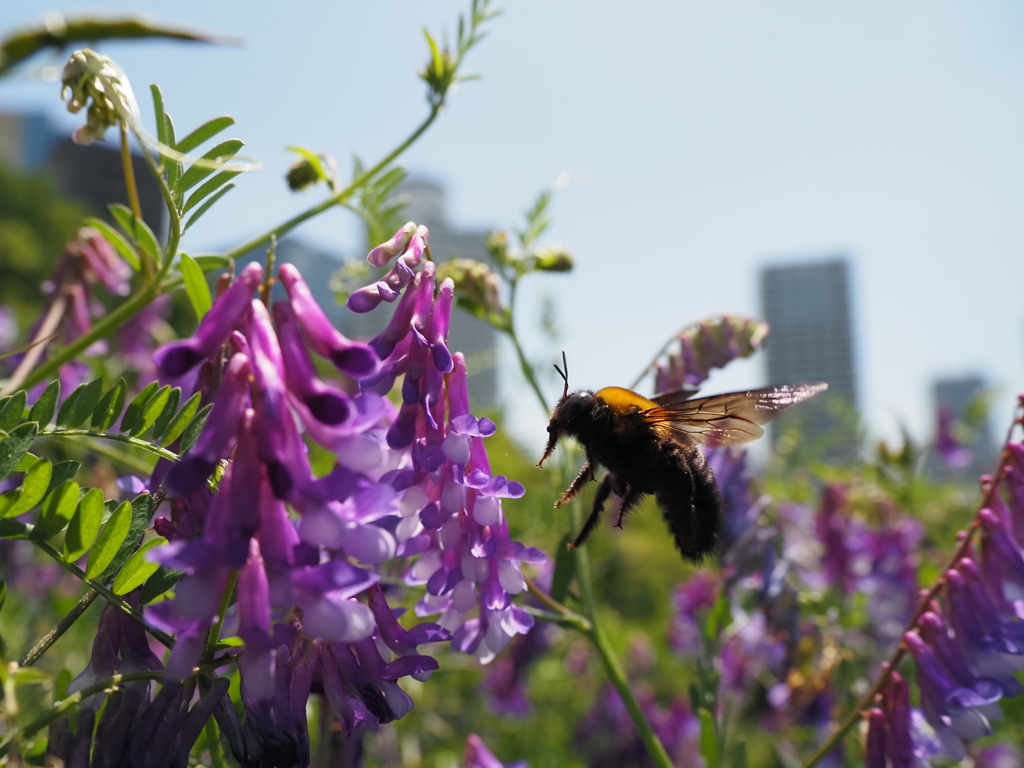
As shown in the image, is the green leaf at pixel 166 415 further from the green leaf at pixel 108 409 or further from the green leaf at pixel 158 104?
the green leaf at pixel 158 104

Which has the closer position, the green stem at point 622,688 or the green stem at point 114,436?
the green stem at point 114,436

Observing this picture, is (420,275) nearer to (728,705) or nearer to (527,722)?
(728,705)

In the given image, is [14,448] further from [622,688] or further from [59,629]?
[622,688]

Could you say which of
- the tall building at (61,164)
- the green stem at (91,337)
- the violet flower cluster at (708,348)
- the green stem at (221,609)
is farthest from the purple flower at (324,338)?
the tall building at (61,164)

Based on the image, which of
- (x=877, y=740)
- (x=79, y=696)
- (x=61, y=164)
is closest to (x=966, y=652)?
(x=877, y=740)

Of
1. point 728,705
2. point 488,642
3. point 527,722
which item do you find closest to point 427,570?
point 488,642
